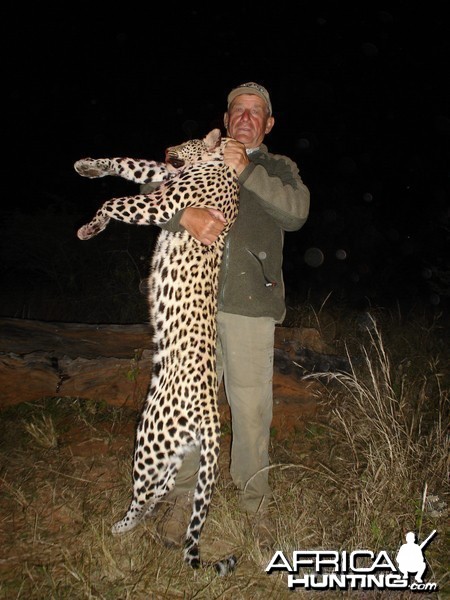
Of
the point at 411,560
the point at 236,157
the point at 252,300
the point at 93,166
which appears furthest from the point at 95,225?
the point at 411,560

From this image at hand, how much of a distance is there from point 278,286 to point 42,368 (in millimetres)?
2425

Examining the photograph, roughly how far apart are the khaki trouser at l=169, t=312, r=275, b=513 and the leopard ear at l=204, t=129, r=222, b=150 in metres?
1.17

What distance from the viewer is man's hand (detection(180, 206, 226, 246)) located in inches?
106

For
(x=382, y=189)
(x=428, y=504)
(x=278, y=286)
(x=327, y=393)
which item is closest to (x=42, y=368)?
(x=278, y=286)

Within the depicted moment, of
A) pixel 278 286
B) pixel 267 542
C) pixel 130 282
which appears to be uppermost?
pixel 278 286

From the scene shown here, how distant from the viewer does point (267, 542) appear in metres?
2.89

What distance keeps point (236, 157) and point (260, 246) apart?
586 mm

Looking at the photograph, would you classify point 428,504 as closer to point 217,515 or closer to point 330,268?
point 217,515

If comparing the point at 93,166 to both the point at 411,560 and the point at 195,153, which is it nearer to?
the point at 195,153

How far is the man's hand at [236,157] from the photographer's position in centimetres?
288

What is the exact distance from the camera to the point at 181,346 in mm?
2742

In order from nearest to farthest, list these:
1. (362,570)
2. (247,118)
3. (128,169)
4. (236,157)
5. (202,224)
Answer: (362,570) → (202,224) → (236,157) → (247,118) → (128,169)

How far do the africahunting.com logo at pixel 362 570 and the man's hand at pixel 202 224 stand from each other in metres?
1.85

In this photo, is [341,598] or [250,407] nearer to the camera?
[341,598]
